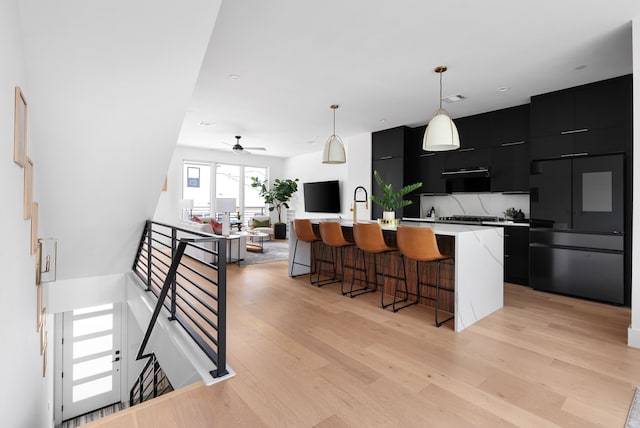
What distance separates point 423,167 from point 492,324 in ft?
11.5

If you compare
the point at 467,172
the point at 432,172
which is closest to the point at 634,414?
the point at 467,172

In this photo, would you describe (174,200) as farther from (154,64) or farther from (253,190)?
(154,64)

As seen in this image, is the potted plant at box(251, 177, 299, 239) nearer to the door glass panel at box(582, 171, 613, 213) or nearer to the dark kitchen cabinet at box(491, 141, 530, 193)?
the dark kitchen cabinet at box(491, 141, 530, 193)

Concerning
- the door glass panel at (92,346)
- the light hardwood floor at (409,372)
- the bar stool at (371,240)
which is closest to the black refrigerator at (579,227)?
the light hardwood floor at (409,372)

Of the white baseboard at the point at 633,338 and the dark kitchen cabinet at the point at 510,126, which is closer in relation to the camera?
the white baseboard at the point at 633,338

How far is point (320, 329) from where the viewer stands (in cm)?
301

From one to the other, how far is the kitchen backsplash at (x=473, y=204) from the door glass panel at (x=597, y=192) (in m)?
1.11

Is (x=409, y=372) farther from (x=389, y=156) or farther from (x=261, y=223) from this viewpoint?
(x=261, y=223)

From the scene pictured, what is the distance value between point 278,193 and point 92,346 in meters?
5.82

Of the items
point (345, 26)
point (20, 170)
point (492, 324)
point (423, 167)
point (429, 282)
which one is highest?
point (345, 26)

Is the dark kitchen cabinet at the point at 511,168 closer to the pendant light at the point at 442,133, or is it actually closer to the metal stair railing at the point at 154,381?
the pendant light at the point at 442,133

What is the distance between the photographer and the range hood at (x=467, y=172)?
5.20m

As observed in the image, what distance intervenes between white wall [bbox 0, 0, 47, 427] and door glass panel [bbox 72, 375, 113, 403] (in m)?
3.77

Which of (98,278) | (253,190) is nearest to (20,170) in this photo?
(98,278)
